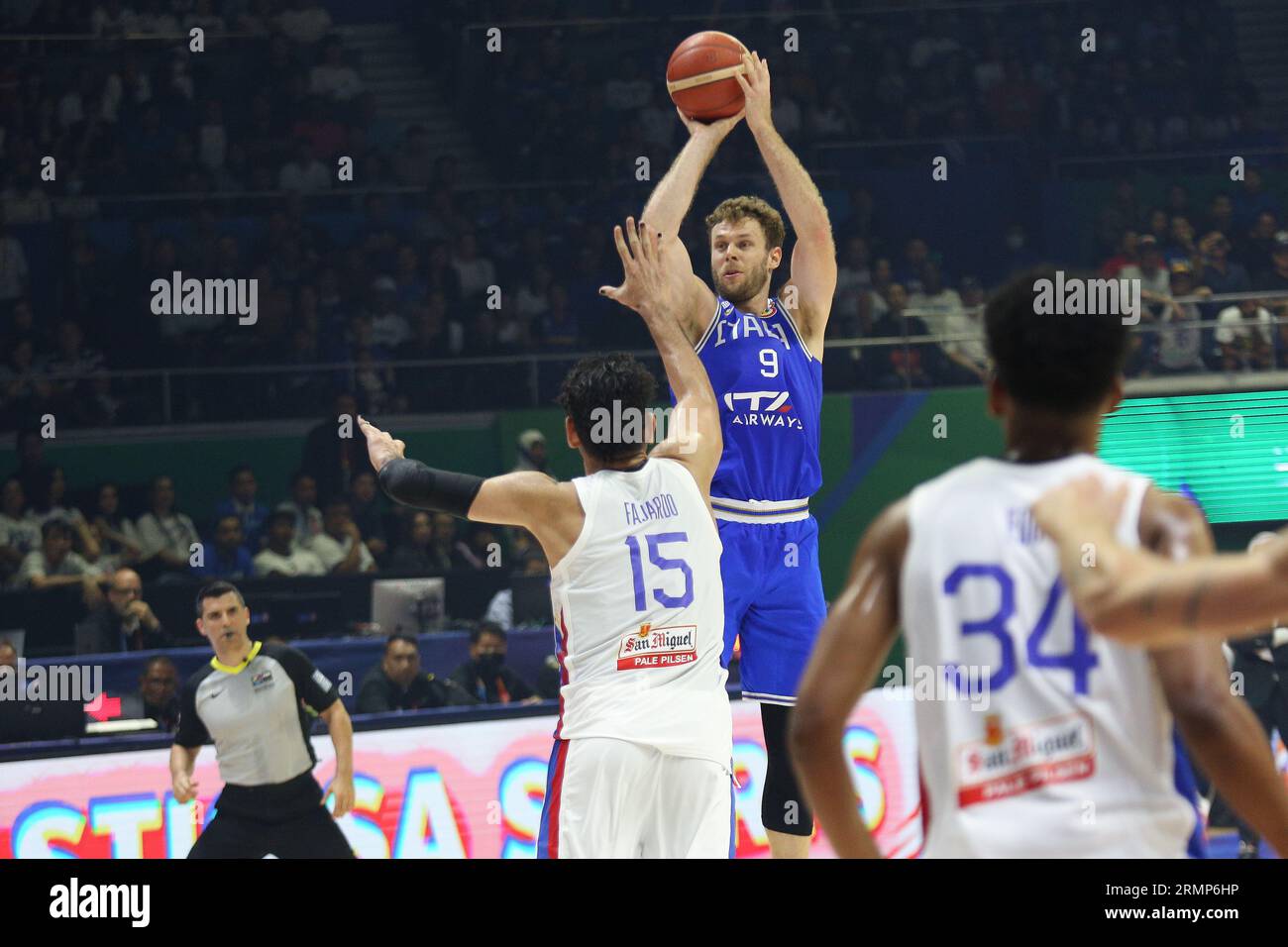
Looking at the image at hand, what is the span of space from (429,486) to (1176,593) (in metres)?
2.61

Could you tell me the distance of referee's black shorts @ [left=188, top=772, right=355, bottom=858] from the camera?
257 inches

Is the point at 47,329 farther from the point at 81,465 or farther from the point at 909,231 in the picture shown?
the point at 909,231

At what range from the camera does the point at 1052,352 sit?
7.31 ft

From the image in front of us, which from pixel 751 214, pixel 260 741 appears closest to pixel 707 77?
pixel 751 214

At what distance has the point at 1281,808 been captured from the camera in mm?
2152

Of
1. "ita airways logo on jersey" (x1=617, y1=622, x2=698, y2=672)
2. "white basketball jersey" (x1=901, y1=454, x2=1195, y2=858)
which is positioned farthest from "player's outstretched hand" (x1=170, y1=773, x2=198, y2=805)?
"white basketball jersey" (x1=901, y1=454, x2=1195, y2=858)

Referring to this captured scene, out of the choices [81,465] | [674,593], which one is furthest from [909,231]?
[674,593]

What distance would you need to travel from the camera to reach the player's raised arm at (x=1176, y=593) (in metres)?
1.95

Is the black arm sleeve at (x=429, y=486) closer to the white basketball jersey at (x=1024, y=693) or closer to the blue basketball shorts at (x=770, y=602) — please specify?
the blue basketball shorts at (x=770, y=602)

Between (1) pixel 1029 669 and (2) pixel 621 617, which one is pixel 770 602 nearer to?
(2) pixel 621 617

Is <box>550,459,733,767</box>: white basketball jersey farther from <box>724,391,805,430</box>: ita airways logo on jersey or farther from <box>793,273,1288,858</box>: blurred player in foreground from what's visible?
<box>793,273,1288,858</box>: blurred player in foreground

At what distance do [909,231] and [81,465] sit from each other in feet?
21.0

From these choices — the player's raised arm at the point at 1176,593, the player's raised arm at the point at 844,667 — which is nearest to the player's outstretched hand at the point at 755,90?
the player's raised arm at the point at 844,667

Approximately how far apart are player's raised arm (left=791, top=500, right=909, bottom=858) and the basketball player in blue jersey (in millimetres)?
3138
